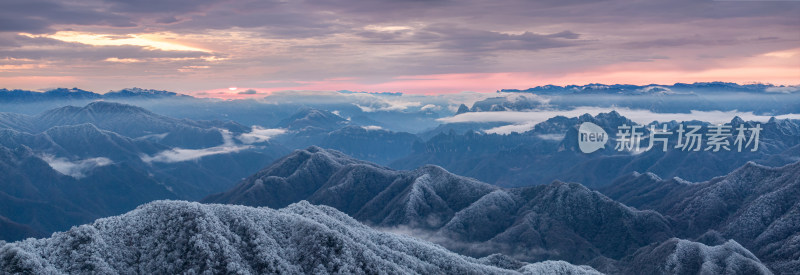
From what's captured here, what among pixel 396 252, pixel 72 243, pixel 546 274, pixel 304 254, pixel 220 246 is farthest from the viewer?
pixel 546 274

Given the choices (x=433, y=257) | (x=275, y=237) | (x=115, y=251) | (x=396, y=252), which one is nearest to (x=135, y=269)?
(x=115, y=251)

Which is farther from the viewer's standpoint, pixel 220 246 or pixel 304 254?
pixel 304 254

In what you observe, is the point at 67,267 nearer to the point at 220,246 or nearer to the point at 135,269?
the point at 135,269

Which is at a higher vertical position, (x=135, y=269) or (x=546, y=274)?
(x=135, y=269)

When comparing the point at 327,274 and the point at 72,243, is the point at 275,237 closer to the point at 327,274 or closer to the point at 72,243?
the point at 327,274

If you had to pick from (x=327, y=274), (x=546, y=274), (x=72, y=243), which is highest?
(x=72, y=243)

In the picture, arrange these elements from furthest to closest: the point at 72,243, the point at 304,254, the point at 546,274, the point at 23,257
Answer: the point at 546,274
the point at 304,254
the point at 72,243
the point at 23,257
